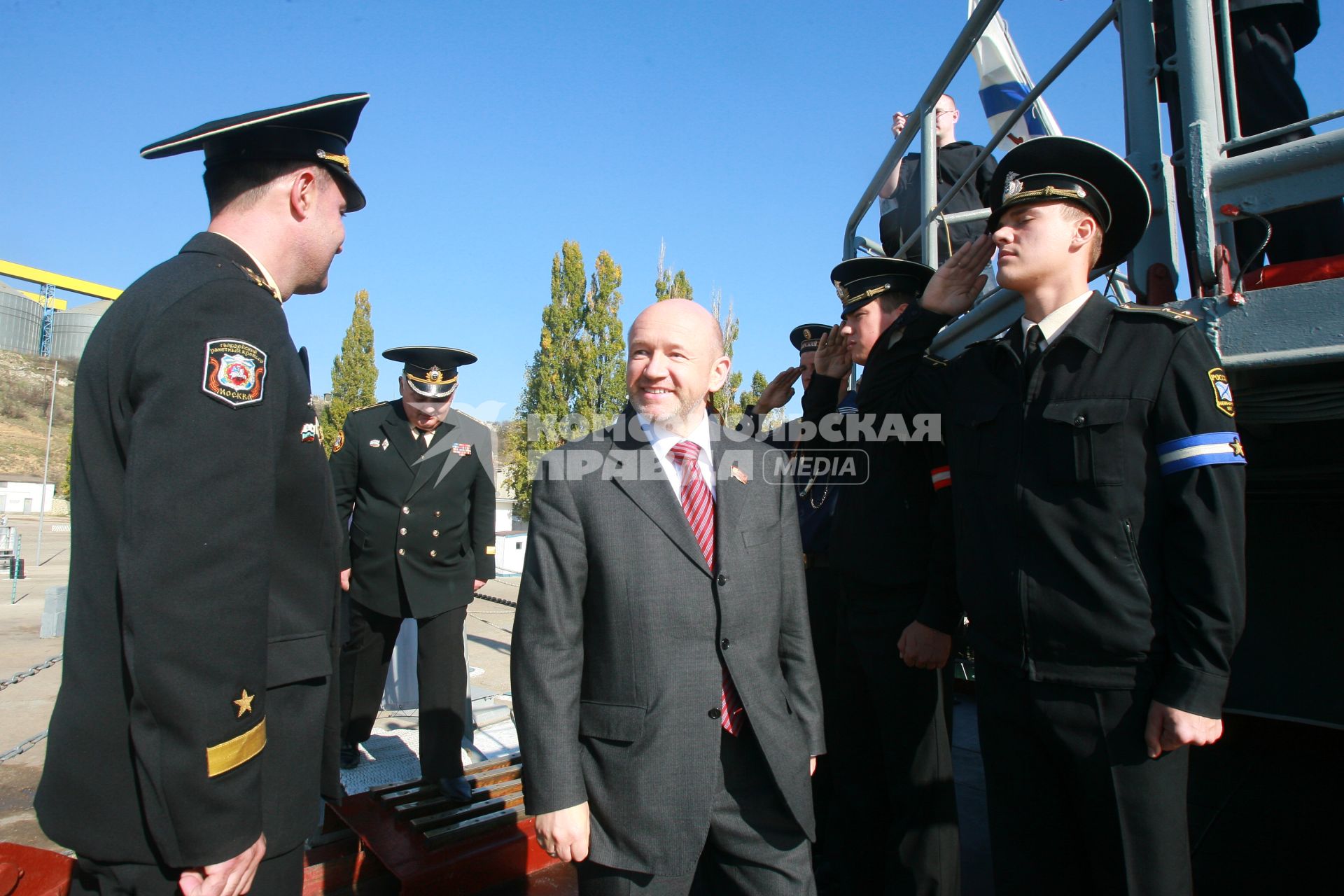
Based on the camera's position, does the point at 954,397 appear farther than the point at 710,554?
Yes

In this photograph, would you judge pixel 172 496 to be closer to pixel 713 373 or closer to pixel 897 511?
pixel 713 373

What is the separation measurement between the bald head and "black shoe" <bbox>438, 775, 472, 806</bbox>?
97.8 inches

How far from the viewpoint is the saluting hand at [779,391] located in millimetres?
4406

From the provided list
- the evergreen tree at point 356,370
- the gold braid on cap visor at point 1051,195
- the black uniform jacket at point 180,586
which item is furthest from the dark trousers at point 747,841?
the evergreen tree at point 356,370

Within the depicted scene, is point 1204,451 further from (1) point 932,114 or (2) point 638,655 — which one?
(1) point 932,114

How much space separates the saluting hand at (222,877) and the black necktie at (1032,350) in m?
2.10

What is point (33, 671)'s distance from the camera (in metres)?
6.11

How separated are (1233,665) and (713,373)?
4798 millimetres

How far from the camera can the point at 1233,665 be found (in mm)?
4980

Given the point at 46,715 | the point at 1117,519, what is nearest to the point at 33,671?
the point at 46,715

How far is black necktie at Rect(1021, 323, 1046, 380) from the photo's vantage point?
2.08 m

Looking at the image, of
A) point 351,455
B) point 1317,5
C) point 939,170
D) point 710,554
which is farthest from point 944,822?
point 939,170

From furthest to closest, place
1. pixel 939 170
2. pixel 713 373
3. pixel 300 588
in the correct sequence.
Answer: pixel 939 170 < pixel 713 373 < pixel 300 588

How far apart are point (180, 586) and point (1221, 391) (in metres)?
2.19
